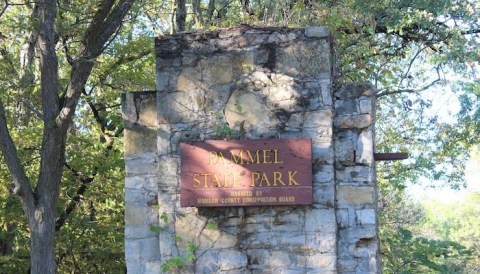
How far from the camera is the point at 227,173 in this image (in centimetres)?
527

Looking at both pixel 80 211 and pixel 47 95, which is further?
pixel 80 211

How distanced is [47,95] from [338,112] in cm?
312

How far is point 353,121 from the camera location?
5.43 metres

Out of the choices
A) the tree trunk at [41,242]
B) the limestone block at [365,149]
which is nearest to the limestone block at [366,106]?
the limestone block at [365,149]

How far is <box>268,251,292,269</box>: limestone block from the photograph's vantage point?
17.3 ft

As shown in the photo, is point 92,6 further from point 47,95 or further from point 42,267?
point 42,267

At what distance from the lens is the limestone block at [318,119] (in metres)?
5.34

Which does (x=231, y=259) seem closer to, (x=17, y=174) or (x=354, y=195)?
(x=354, y=195)

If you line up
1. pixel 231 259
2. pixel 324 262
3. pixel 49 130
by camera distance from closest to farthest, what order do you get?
1. pixel 324 262
2. pixel 231 259
3. pixel 49 130

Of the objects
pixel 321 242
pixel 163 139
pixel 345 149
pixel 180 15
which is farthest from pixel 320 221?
pixel 180 15

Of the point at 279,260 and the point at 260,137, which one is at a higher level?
the point at 260,137

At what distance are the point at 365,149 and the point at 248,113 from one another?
0.97 m

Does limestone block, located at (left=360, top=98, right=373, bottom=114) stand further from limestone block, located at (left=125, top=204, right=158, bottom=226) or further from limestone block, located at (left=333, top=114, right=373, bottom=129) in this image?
limestone block, located at (left=125, top=204, right=158, bottom=226)

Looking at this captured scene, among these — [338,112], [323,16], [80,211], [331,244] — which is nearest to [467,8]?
[323,16]
